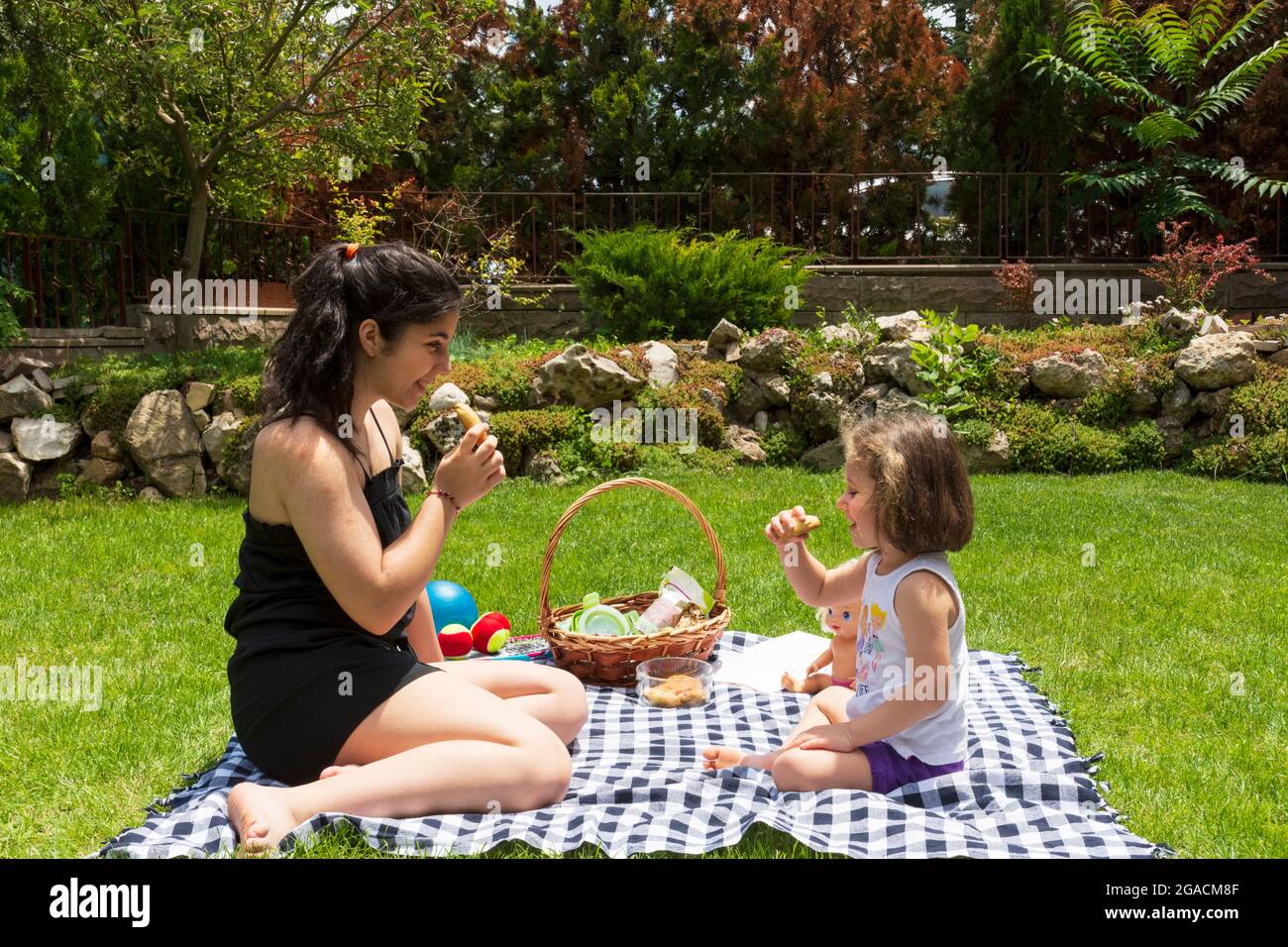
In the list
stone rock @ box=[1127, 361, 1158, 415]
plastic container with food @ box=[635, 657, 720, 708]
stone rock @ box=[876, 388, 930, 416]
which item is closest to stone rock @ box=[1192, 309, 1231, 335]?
stone rock @ box=[1127, 361, 1158, 415]

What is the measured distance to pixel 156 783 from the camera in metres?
3.13

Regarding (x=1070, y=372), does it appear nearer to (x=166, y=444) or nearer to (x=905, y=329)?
(x=905, y=329)

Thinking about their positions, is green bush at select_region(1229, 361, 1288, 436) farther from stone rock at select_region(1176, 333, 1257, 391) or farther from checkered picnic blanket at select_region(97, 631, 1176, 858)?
checkered picnic blanket at select_region(97, 631, 1176, 858)

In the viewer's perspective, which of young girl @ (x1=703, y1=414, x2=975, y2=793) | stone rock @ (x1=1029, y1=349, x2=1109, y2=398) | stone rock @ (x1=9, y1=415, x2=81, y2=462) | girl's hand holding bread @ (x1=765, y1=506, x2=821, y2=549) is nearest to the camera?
young girl @ (x1=703, y1=414, x2=975, y2=793)

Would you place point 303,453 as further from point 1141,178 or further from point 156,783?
point 1141,178

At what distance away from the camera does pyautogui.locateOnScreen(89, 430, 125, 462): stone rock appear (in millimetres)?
7957

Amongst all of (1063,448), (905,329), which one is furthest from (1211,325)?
(905,329)

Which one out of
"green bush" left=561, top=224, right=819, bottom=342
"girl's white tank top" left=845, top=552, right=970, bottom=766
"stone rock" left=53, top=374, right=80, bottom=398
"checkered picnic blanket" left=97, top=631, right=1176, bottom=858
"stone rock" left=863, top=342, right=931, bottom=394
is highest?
"green bush" left=561, top=224, right=819, bottom=342

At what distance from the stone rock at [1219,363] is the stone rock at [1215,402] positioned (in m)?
0.07

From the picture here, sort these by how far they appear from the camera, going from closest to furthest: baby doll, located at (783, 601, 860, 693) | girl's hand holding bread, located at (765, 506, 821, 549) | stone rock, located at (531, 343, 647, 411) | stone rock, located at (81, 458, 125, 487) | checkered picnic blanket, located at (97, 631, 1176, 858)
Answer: checkered picnic blanket, located at (97, 631, 1176, 858) < girl's hand holding bread, located at (765, 506, 821, 549) < baby doll, located at (783, 601, 860, 693) < stone rock, located at (81, 458, 125, 487) < stone rock, located at (531, 343, 647, 411)

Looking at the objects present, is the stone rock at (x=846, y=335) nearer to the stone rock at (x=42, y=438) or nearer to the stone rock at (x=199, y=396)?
the stone rock at (x=199, y=396)

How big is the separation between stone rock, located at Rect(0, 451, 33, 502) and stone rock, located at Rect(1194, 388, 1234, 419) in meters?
9.37

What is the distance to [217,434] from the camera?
7996 millimetres
